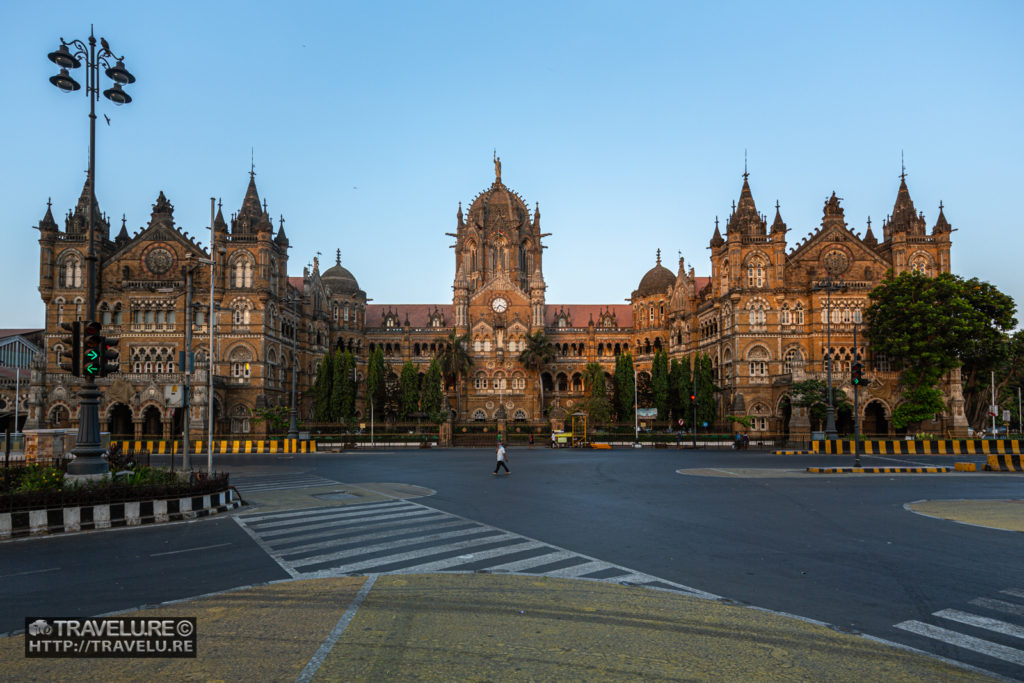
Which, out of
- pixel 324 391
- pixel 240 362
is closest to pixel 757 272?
pixel 324 391

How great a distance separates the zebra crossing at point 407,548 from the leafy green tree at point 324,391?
167ft

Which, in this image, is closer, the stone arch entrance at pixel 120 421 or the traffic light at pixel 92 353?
the traffic light at pixel 92 353

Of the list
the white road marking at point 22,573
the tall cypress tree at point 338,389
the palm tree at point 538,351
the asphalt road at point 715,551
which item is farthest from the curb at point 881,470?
the palm tree at point 538,351

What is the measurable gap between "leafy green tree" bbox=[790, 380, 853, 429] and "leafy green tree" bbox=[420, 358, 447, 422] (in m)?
33.4

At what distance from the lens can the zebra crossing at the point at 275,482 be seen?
2269 cm

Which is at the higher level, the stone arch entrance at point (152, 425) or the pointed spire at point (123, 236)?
the pointed spire at point (123, 236)

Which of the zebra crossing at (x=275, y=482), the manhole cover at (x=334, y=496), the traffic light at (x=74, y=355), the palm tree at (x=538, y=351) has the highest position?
the palm tree at (x=538, y=351)

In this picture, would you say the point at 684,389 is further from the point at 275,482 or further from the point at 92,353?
the point at 92,353

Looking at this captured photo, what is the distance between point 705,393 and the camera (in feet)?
207

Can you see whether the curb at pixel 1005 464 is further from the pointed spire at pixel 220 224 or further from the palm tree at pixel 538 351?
the pointed spire at pixel 220 224

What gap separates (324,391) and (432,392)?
10.7 metres

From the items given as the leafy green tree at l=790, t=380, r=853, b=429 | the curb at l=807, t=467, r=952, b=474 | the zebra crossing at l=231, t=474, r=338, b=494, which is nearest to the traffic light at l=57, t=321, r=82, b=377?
the zebra crossing at l=231, t=474, r=338, b=494

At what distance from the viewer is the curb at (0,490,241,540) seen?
13.9 metres

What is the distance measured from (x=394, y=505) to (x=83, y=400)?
802cm
